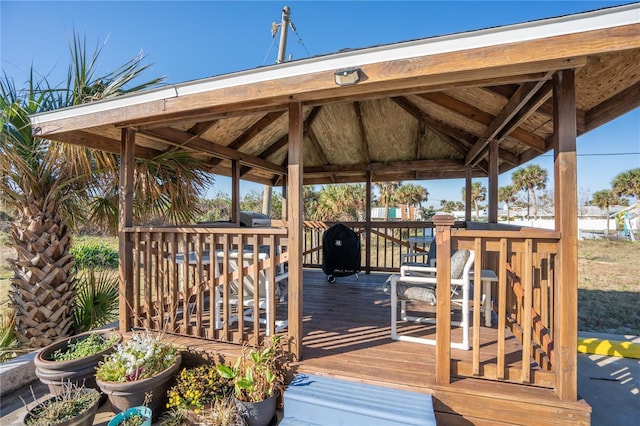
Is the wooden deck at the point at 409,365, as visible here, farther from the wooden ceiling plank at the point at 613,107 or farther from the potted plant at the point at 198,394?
the wooden ceiling plank at the point at 613,107

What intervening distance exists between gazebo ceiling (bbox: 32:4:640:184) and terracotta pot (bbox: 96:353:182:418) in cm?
222

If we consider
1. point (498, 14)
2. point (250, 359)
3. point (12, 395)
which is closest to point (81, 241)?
point (12, 395)

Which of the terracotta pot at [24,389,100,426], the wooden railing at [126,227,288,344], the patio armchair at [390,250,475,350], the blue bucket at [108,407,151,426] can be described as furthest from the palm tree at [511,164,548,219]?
the terracotta pot at [24,389,100,426]

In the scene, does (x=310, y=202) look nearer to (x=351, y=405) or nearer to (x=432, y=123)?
(x=432, y=123)

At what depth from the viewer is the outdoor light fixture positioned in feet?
6.36

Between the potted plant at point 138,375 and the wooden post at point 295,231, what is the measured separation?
1.09 metres

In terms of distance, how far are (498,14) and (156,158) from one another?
25.6 feet

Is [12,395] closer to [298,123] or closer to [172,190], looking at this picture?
[172,190]

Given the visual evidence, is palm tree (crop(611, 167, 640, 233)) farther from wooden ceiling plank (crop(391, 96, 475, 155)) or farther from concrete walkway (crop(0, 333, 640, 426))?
concrete walkway (crop(0, 333, 640, 426))

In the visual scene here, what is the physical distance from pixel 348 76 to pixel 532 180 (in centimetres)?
3312

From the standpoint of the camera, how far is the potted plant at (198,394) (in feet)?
6.63

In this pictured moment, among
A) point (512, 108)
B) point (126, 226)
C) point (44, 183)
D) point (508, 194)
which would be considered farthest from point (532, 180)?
point (44, 183)

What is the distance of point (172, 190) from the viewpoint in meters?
4.14

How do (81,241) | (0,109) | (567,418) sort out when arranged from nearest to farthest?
(567,418), (0,109), (81,241)
